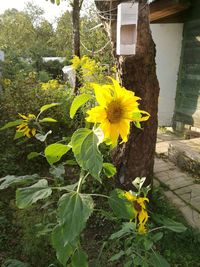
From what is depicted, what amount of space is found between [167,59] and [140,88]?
4242mm

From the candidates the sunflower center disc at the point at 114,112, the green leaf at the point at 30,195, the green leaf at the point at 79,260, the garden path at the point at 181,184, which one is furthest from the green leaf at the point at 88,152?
the garden path at the point at 181,184

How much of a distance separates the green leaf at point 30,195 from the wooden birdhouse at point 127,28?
Result: 143 centimetres

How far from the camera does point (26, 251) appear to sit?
2471 mm

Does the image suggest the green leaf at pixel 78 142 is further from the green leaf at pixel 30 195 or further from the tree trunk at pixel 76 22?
the tree trunk at pixel 76 22

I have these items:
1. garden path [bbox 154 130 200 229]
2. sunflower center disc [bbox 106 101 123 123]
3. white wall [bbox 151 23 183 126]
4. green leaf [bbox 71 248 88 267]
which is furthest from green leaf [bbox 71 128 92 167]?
white wall [bbox 151 23 183 126]

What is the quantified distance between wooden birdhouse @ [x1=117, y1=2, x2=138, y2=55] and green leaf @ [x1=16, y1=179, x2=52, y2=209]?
143 centimetres

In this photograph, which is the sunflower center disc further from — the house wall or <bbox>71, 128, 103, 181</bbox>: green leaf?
the house wall

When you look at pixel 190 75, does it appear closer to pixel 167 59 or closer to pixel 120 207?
pixel 167 59

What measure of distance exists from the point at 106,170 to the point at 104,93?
611 millimetres

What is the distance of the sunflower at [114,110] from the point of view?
119 cm

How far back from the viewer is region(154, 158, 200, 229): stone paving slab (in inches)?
124

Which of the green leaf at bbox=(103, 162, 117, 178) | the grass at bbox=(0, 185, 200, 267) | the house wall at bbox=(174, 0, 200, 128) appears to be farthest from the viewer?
the house wall at bbox=(174, 0, 200, 128)

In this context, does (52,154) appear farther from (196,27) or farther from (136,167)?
(196,27)

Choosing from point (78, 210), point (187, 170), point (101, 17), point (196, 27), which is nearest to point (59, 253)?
point (78, 210)
